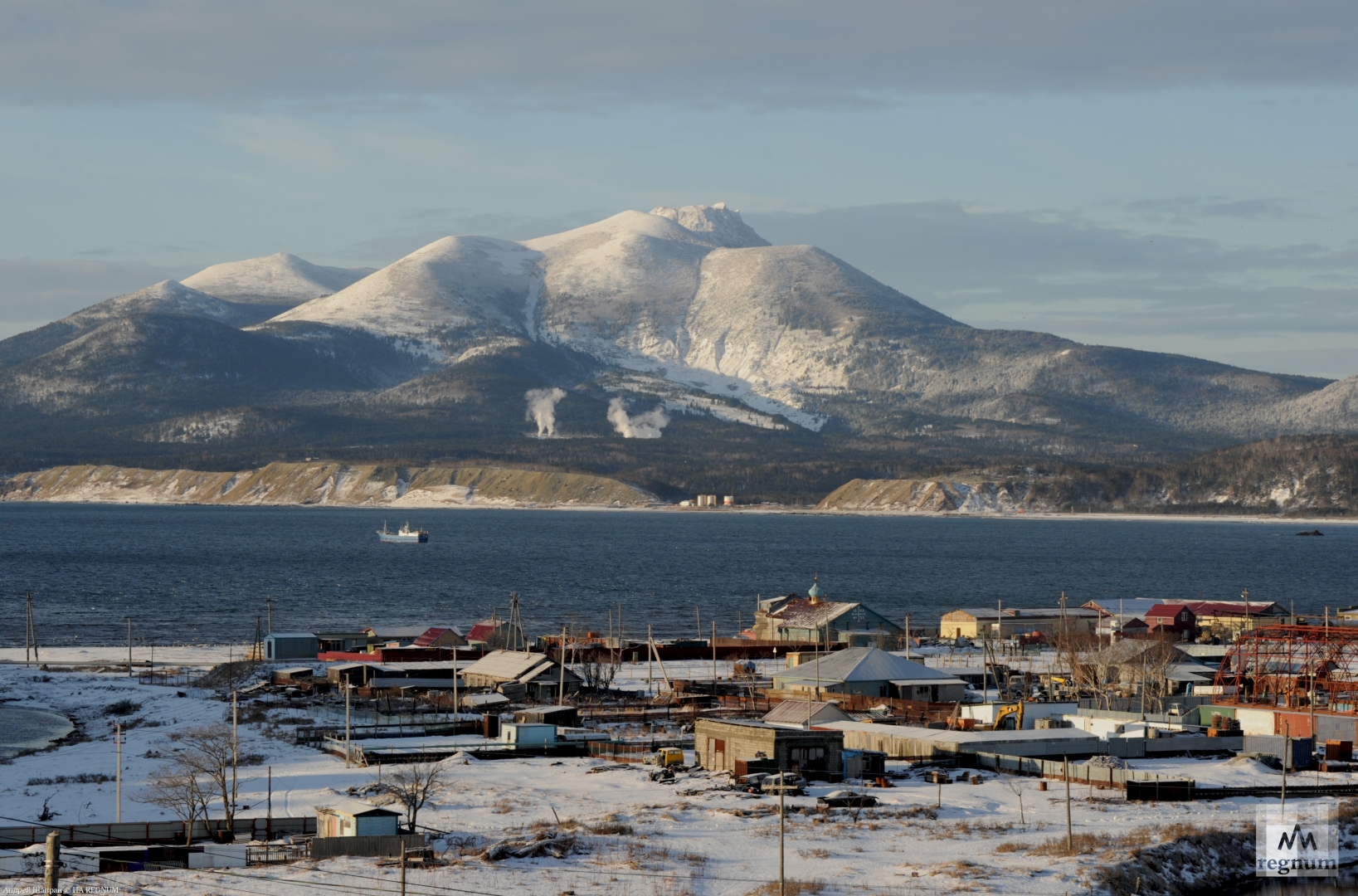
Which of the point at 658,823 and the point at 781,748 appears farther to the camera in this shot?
the point at 781,748

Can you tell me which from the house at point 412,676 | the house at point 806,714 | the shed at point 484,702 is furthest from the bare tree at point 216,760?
the house at point 806,714

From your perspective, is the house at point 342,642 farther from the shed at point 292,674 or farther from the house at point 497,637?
the shed at point 292,674

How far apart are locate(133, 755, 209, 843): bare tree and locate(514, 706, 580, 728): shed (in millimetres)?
13645

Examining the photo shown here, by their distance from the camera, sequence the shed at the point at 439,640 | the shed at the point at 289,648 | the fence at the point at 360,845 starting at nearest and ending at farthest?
the fence at the point at 360,845 < the shed at the point at 289,648 < the shed at the point at 439,640

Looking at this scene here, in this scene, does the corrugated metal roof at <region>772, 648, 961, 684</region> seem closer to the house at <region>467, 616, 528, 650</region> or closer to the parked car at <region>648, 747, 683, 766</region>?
the house at <region>467, 616, 528, 650</region>

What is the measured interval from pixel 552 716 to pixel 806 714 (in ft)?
28.0

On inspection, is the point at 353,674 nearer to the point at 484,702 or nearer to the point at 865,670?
the point at 484,702

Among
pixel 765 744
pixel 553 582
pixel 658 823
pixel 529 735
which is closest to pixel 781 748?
pixel 765 744

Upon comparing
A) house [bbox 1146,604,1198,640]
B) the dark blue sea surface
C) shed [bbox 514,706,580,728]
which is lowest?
the dark blue sea surface

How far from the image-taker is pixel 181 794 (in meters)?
39.8

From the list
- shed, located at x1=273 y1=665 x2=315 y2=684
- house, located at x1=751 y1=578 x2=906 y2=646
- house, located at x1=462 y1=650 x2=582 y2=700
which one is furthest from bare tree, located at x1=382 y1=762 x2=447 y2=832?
house, located at x1=751 y1=578 x2=906 y2=646

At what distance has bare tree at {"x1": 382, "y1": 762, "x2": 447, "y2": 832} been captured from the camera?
36781 millimetres

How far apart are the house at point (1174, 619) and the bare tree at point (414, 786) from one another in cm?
5708

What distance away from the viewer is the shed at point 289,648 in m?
77.5
